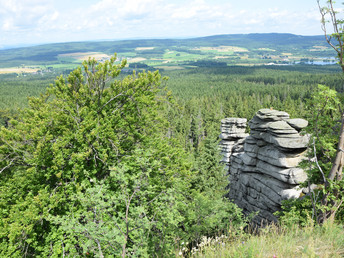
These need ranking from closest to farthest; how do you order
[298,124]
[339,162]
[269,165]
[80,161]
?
[339,162] → [80,161] → [298,124] → [269,165]

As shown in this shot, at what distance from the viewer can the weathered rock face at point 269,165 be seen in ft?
72.0

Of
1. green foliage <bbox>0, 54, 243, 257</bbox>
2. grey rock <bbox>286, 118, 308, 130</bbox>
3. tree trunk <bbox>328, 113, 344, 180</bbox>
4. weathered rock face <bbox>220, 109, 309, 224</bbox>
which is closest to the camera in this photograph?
tree trunk <bbox>328, 113, 344, 180</bbox>

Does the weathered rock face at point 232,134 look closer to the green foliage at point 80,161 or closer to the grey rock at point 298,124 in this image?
the grey rock at point 298,124

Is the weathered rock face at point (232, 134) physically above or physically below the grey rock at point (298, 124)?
below

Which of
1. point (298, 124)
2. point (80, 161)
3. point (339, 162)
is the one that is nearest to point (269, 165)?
point (298, 124)

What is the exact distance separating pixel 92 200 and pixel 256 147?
24.1 metres

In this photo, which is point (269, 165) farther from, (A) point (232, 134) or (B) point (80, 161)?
(B) point (80, 161)

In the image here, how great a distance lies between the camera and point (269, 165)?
24156 mm

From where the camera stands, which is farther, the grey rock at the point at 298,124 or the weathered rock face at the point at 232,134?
the weathered rock face at the point at 232,134

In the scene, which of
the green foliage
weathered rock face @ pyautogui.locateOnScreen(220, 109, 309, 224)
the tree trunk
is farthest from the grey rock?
the tree trunk

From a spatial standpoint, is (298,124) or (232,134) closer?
(298,124)

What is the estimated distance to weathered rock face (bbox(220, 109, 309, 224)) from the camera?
22.0m

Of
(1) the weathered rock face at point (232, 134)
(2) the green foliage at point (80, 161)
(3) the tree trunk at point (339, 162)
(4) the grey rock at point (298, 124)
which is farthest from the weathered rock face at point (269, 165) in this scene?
(2) the green foliage at point (80, 161)

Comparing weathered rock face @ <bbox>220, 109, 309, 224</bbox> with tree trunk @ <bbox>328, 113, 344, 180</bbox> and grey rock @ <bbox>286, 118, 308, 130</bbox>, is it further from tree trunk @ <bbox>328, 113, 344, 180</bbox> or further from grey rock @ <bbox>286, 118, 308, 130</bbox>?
tree trunk @ <bbox>328, 113, 344, 180</bbox>
